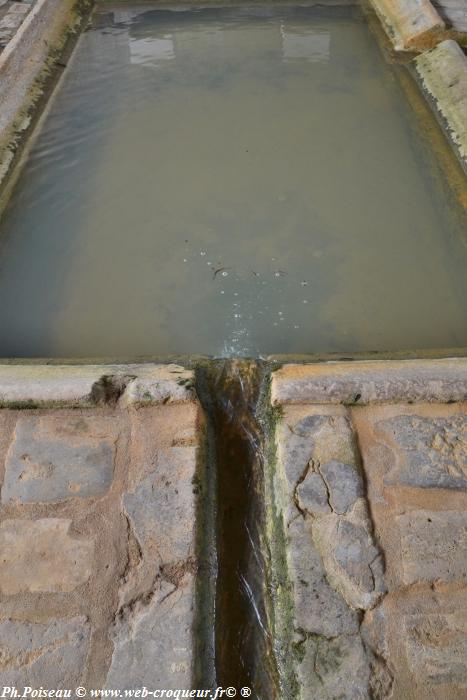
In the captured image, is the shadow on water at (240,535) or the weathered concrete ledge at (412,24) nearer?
the shadow on water at (240,535)

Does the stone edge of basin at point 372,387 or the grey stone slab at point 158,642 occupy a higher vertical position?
the stone edge of basin at point 372,387

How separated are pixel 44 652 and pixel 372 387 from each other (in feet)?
4.32

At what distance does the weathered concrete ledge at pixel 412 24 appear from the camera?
4.36m

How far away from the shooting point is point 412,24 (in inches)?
178

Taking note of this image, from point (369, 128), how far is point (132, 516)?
122 inches

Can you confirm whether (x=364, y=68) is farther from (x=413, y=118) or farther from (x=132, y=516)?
(x=132, y=516)

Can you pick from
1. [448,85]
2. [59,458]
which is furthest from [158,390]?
[448,85]

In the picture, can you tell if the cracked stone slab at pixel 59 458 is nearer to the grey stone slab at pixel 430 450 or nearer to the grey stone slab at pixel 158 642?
the grey stone slab at pixel 158 642

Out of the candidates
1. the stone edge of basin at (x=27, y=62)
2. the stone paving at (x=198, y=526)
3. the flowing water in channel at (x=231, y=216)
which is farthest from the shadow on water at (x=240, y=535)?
the stone edge of basin at (x=27, y=62)

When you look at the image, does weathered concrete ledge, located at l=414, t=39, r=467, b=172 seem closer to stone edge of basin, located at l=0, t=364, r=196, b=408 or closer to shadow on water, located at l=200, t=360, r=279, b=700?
shadow on water, located at l=200, t=360, r=279, b=700

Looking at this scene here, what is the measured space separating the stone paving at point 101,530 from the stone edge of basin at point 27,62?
1.98 m

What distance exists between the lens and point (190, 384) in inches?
81.5

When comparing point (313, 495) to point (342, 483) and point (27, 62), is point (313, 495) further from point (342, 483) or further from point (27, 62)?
point (27, 62)

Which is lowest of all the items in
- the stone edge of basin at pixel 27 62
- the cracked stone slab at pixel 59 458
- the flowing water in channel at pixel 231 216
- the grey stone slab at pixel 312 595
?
the grey stone slab at pixel 312 595
